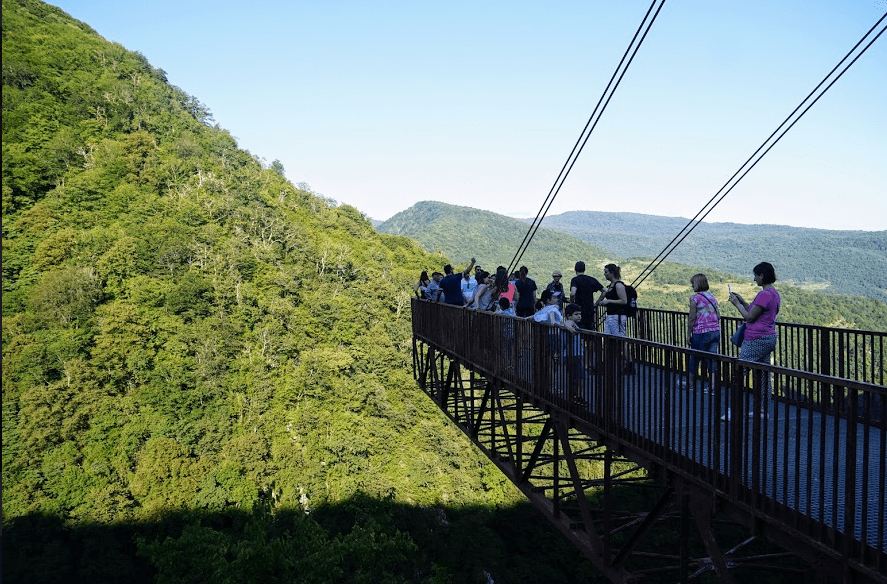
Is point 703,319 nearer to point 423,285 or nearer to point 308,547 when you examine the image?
point 423,285

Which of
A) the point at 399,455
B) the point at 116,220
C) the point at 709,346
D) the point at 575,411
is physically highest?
the point at 116,220

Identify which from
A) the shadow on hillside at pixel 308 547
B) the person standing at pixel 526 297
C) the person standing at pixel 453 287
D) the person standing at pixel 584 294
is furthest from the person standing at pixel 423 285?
the shadow on hillside at pixel 308 547

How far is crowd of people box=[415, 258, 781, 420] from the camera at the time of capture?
19.9 ft

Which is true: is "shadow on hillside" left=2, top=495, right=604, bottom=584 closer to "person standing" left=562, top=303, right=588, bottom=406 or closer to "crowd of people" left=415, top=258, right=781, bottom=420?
"crowd of people" left=415, top=258, right=781, bottom=420

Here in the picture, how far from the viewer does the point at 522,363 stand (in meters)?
9.14

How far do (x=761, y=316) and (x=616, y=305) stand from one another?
2380mm

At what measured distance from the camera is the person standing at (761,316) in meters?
5.99

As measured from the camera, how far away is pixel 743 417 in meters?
4.58

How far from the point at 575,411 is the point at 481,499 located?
42.3m

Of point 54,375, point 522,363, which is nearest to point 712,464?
point 522,363

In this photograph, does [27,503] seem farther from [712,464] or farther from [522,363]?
[712,464]

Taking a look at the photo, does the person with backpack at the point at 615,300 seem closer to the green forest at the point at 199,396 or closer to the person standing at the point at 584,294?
the person standing at the point at 584,294

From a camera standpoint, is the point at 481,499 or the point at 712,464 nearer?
the point at 712,464

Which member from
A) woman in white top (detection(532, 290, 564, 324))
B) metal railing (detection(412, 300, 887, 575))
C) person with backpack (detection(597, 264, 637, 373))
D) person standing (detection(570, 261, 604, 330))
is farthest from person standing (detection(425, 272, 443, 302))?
person with backpack (detection(597, 264, 637, 373))
